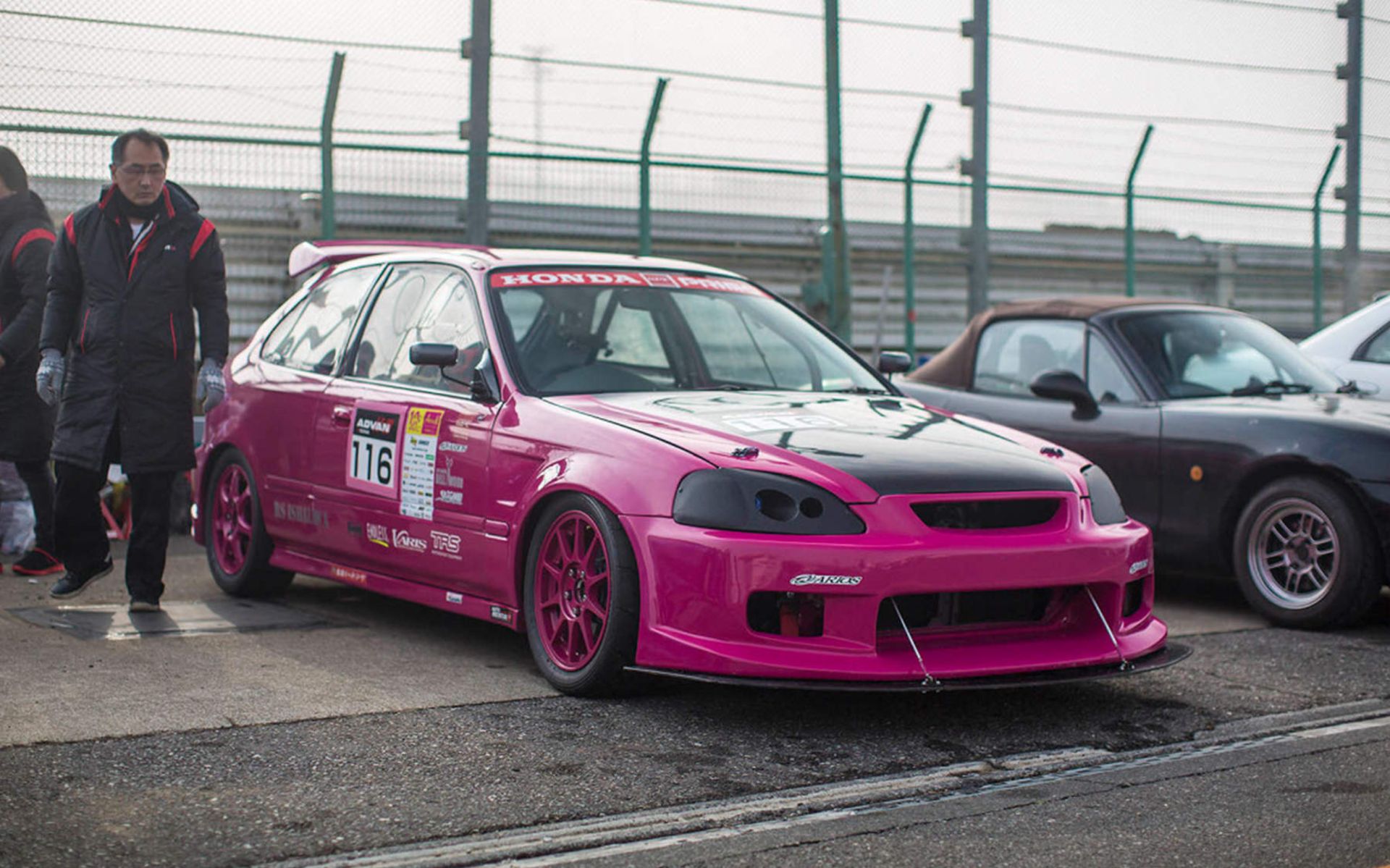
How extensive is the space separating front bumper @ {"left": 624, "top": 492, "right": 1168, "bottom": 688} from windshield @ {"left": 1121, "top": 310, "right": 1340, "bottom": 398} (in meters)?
2.86

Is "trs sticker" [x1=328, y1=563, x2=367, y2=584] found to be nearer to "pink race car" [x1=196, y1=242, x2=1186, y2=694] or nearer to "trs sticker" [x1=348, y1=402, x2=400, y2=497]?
"pink race car" [x1=196, y1=242, x2=1186, y2=694]

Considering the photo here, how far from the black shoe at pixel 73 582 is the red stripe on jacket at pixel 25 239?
153 cm

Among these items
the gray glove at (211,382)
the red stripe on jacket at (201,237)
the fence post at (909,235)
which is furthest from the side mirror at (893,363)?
the fence post at (909,235)

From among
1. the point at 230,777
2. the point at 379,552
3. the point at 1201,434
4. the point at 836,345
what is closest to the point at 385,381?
the point at 379,552

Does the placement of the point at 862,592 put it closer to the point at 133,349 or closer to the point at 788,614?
the point at 788,614

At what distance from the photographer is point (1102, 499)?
16.8 ft

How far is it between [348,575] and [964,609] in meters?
2.54

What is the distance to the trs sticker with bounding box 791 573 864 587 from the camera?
14.4 ft

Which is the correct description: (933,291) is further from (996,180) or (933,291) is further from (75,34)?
(75,34)

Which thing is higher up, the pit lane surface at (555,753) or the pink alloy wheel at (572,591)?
the pink alloy wheel at (572,591)

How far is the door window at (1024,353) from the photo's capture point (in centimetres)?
776

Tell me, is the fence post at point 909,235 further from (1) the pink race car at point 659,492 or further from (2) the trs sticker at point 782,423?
(2) the trs sticker at point 782,423

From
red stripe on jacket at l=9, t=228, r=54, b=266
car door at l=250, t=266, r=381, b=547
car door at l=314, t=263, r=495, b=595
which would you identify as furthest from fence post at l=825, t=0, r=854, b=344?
red stripe on jacket at l=9, t=228, r=54, b=266

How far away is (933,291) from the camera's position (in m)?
14.0
